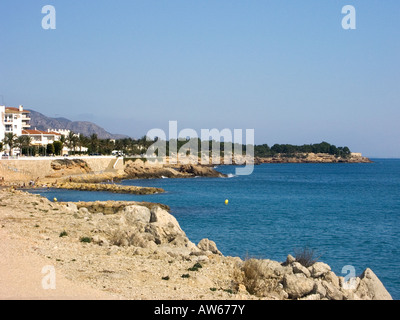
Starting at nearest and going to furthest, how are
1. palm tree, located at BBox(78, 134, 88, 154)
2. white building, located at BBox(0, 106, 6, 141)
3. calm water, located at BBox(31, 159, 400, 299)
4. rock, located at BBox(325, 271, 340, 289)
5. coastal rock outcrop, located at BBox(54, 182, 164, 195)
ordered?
rock, located at BBox(325, 271, 340, 289)
calm water, located at BBox(31, 159, 400, 299)
coastal rock outcrop, located at BBox(54, 182, 164, 195)
white building, located at BBox(0, 106, 6, 141)
palm tree, located at BBox(78, 134, 88, 154)

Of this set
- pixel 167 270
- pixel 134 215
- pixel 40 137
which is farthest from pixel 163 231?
pixel 40 137

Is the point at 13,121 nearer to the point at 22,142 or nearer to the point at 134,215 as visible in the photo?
the point at 22,142

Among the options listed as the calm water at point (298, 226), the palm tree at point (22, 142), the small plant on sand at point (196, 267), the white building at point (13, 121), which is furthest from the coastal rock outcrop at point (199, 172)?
the small plant on sand at point (196, 267)

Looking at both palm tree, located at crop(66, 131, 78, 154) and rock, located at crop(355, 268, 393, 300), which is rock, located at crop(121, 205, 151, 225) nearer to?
rock, located at crop(355, 268, 393, 300)

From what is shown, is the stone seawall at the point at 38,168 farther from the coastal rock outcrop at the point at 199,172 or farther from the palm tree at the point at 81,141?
the coastal rock outcrop at the point at 199,172

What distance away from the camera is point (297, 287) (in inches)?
504

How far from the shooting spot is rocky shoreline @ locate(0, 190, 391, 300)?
38.4 feet

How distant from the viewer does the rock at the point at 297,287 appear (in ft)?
41.8

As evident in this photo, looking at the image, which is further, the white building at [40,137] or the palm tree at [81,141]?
the palm tree at [81,141]

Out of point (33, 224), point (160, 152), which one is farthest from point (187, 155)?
point (33, 224)

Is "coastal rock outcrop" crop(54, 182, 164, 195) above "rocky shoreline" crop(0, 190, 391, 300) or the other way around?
the other way around

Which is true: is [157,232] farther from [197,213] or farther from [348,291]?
[197,213]

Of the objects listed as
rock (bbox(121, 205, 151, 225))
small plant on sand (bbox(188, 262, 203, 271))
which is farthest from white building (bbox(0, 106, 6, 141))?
small plant on sand (bbox(188, 262, 203, 271))

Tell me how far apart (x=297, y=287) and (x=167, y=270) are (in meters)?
3.84
